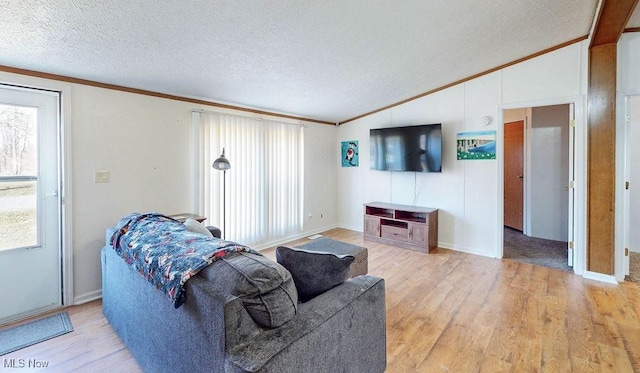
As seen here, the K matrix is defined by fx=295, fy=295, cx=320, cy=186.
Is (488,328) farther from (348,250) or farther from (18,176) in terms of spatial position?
(18,176)

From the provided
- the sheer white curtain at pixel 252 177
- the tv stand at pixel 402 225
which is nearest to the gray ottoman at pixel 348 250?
the sheer white curtain at pixel 252 177

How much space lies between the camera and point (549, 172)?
4770 mm

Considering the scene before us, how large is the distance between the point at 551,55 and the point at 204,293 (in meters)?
4.42

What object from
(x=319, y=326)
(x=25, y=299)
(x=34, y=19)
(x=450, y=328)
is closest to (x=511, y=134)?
(x=450, y=328)

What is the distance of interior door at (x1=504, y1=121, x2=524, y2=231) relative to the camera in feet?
17.4

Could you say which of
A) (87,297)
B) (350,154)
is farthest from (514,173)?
(87,297)

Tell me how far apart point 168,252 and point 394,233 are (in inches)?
141

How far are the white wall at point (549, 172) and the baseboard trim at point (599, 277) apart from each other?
1712 millimetres

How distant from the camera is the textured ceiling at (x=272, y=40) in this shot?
1.93m

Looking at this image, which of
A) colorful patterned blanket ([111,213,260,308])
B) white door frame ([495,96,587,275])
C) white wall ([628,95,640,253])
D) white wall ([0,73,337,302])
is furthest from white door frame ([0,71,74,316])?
white wall ([628,95,640,253])

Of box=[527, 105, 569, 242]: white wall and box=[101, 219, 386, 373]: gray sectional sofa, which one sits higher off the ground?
box=[527, 105, 569, 242]: white wall

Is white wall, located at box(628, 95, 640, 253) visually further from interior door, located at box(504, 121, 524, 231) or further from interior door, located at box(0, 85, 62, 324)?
interior door, located at box(0, 85, 62, 324)

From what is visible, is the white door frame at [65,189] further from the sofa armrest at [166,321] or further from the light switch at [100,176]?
the sofa armrest at [166,321]

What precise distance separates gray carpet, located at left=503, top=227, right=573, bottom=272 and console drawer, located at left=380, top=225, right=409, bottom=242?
1.32 m
